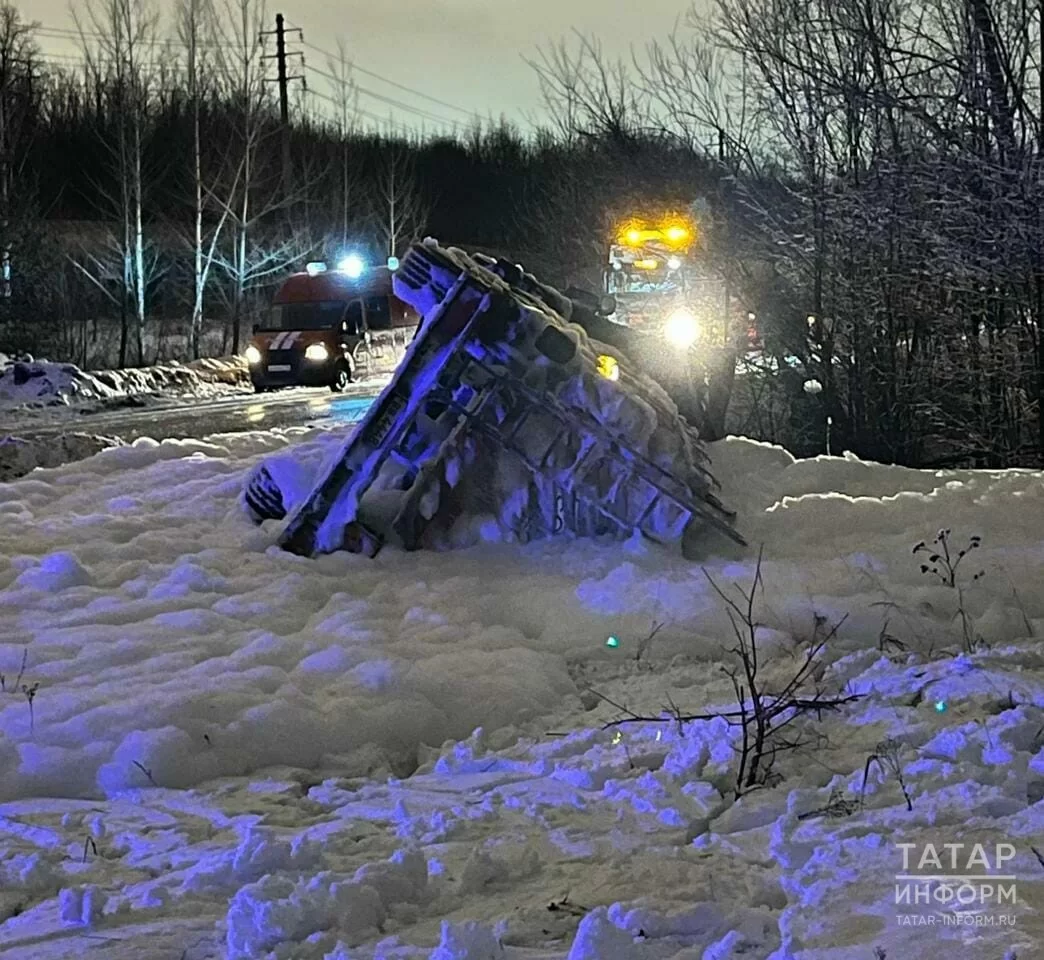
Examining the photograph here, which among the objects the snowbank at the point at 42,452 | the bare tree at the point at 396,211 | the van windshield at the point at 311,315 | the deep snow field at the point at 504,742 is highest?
the bare tree at the point at 396,211

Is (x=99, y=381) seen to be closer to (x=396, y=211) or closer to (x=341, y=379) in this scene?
(x=341, y=379)

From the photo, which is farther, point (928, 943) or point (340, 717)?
point (340, 717)

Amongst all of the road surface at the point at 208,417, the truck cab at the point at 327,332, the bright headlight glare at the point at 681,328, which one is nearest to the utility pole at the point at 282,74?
the truck cab at the point at 327,332

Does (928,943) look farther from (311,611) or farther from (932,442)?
(932,442)

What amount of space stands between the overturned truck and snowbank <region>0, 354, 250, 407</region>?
16309 mm

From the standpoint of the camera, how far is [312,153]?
144ft

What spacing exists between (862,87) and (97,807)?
12.8m

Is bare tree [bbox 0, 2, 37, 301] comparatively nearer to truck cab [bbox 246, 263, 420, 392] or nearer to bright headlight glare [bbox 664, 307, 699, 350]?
truck cab [bbox 246, 263, 420, 392]

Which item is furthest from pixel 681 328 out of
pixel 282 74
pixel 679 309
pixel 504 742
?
pixel 282 74

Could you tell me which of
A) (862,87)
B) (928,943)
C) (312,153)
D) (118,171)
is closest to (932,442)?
(862,87)

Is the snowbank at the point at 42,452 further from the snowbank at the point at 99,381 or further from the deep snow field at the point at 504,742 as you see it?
the snowbank at the point at 99,381

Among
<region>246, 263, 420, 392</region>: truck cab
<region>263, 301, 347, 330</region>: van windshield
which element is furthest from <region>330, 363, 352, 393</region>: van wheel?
<region>263, 301, 347, 330</region>: van windshield

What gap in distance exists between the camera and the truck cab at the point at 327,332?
910 inches

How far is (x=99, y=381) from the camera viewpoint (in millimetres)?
23641
